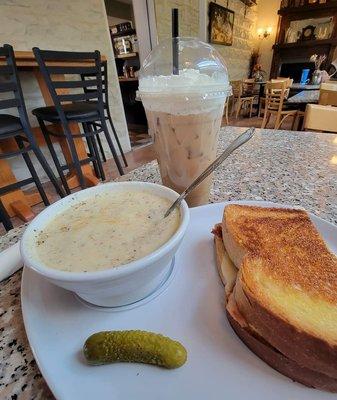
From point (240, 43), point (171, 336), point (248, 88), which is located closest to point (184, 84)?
point (171, 336)

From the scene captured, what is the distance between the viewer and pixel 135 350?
25cm

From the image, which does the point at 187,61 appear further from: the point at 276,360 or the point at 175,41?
the point at 276,360

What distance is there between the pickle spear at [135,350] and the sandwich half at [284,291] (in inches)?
3.3

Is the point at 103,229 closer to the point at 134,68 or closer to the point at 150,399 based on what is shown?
the point at 150,399

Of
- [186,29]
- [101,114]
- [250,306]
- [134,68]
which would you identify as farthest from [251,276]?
[134,68]

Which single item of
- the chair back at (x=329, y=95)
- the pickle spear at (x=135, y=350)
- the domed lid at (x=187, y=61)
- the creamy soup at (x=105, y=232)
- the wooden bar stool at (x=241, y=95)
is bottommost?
the wooden bar stool at (x=241, y=95)

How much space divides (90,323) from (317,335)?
10.2 inches

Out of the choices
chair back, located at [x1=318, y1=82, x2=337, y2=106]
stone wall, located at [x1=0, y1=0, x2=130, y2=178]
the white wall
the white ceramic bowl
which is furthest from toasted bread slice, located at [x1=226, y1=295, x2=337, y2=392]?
the white wall

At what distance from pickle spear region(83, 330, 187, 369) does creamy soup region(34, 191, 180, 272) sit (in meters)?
0.08

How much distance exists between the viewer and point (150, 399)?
0.23 meters

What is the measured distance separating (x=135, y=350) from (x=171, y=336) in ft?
0.17

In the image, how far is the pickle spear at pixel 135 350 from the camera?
0.25 m

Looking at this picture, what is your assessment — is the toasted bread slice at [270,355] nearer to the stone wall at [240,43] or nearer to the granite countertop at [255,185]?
the granite countertop at [255,185]

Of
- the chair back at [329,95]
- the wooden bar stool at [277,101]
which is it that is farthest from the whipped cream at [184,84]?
the wooden bar stool at [277,101]
